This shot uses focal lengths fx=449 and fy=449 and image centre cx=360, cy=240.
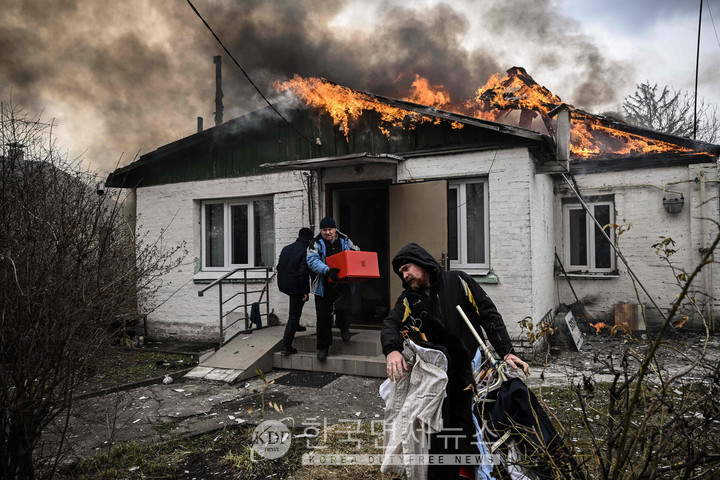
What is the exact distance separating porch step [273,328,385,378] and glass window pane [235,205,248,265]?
9.46ft

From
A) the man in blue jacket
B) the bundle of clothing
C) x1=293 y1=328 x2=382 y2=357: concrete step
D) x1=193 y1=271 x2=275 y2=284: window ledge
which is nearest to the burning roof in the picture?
the man in blue jacket

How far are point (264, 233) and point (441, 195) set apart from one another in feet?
12.5

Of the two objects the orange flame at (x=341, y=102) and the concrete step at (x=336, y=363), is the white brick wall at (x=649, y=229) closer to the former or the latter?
the orange flame at (x=341, y=102)

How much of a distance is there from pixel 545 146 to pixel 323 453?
5.63 meters

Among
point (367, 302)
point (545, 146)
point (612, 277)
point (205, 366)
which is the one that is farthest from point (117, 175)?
point (612, 277)

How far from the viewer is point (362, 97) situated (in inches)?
306

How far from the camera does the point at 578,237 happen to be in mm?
9961

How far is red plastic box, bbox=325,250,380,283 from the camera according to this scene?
6059mm

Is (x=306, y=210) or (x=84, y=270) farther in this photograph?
(x=306, y=210)

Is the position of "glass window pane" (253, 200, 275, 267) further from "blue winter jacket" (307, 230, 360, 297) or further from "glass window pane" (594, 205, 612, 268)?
"glass window pane" (594, 205, 612, 268)

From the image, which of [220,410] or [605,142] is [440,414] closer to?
[220,410]

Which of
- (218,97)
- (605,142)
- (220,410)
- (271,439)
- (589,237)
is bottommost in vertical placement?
(220,410)

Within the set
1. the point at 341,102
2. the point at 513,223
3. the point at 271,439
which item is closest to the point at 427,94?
the point at 341,102

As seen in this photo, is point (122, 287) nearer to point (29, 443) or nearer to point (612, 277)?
point (29, 443)
